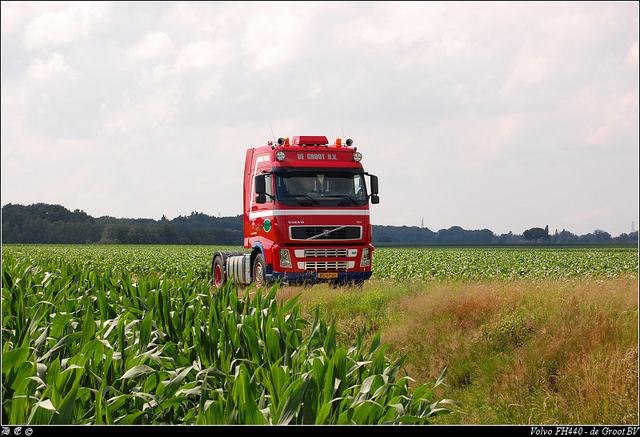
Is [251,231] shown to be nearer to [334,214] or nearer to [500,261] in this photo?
[334,214]

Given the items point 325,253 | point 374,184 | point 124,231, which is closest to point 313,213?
point 325,253

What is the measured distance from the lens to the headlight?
12172mm

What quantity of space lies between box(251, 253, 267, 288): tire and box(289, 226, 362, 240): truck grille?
115cm

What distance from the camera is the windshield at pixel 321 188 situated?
1212 centimetres

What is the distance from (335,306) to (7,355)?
23.9ft

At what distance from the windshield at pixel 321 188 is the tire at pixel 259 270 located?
1736 mm

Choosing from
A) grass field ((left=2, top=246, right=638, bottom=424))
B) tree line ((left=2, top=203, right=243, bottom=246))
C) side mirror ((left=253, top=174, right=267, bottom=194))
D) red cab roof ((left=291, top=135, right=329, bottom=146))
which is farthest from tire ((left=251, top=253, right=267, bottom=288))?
tree line ((left=2, top=203, right=243, bottom=246))

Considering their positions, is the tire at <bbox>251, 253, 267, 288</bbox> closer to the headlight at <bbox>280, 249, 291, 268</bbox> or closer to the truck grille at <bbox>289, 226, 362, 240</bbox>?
the headlight at <bbox>280, 249, 291, 268</bbox>

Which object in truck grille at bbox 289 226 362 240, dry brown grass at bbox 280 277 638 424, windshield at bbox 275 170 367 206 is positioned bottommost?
dry brown grass at bbox 280 277 638 424

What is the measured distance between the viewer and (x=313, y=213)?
12.2 meters

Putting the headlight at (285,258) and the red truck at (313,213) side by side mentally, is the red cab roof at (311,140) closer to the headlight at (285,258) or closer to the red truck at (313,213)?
the red truck at (313,213)

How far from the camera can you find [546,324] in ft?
23.6

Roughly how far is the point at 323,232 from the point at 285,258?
109 centimetres

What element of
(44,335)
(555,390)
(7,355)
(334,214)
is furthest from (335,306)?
(7,355)
